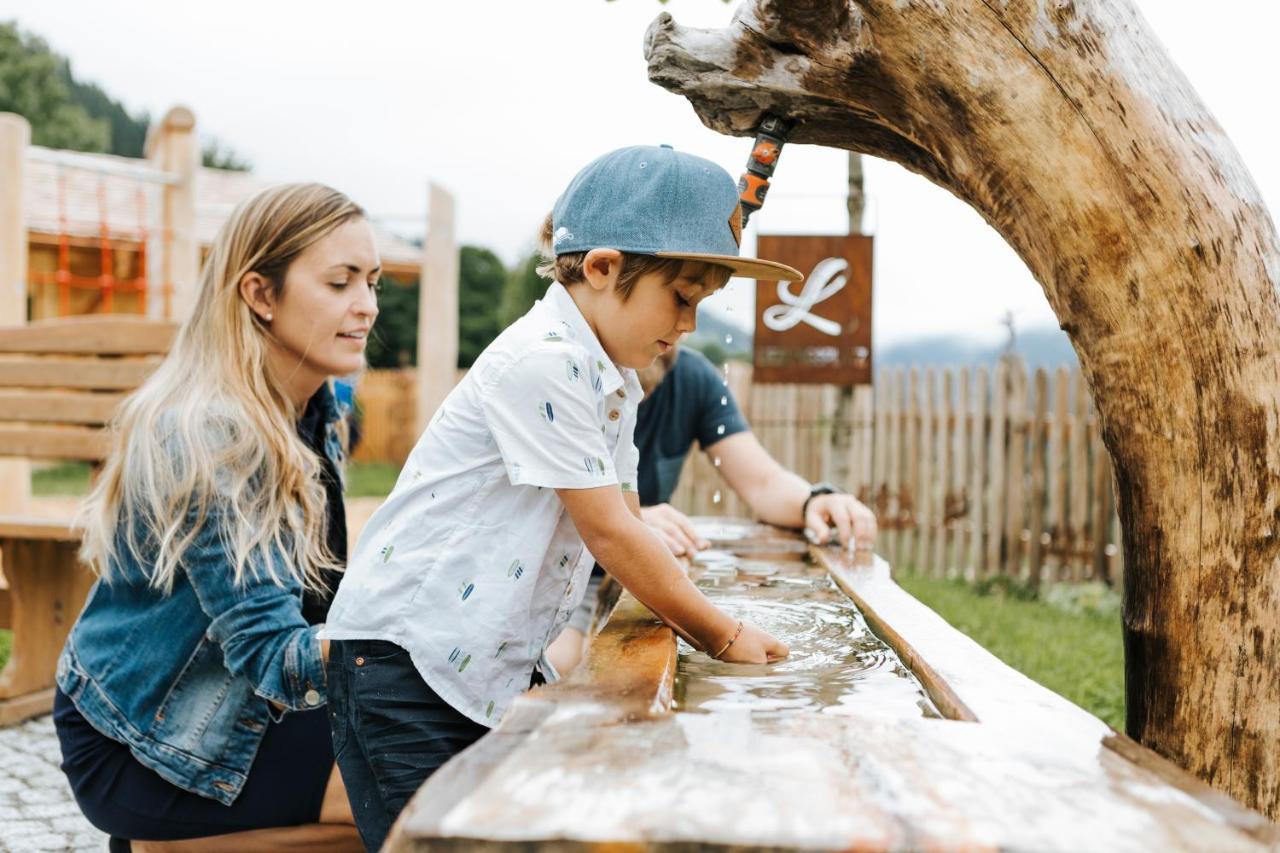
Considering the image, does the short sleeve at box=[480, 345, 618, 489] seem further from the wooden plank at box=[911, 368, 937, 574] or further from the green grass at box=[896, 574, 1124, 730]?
the wooden plank at box=[911, 368, 937, 574]

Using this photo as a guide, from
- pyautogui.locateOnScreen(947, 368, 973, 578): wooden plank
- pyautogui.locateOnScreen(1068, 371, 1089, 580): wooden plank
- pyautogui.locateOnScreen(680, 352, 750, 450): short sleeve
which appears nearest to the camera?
pyautogui.locateOnScreen(680, 352, 750, 450): short sleeve

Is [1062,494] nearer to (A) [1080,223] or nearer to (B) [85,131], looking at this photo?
(A) [1080,223]

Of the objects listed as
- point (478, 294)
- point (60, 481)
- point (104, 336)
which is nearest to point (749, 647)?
point (104, 336)

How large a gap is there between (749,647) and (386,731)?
641mm

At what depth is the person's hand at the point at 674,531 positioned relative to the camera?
9.86 feet

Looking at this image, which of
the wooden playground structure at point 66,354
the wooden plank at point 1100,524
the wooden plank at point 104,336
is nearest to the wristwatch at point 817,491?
the wooden playground structure at point 66,354

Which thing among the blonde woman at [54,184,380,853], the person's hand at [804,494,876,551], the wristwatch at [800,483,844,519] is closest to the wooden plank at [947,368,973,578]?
the wristwatch at [800,483,844,519]

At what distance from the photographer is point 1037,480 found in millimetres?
8555

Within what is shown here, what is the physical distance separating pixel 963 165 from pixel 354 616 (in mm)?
1334

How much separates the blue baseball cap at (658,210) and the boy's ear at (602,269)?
0.02 meters

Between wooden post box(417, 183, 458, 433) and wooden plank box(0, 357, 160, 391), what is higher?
wooden post box(417, 183, 458, 433)

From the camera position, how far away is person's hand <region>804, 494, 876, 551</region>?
3.17m

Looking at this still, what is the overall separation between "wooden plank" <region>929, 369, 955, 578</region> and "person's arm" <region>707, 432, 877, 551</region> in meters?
5.67

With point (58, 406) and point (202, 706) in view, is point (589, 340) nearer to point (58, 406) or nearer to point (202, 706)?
point (202, 706)
